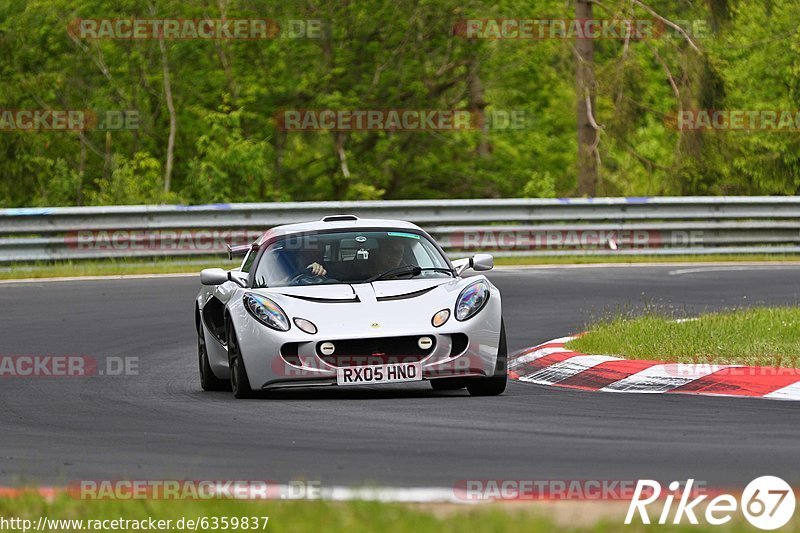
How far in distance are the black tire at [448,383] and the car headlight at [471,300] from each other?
1.46 ft

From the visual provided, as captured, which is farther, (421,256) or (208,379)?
(421,256)

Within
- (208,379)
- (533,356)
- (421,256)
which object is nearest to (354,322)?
(421,256)

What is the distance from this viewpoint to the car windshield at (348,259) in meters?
11.5

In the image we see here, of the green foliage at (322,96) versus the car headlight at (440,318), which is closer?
the car headlight at (440,318)

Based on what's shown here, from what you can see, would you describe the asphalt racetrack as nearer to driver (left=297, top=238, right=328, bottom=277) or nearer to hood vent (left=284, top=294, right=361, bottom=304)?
hood vent (left=284, top=294, right=361, bottom=304)

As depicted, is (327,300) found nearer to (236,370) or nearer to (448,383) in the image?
(236,370)

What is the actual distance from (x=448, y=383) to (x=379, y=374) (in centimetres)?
77

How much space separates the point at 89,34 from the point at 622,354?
2624 cm

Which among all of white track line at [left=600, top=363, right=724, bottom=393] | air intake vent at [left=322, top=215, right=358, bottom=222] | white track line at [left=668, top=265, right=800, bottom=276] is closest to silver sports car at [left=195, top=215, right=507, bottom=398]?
air intake vent at [left=322, top=215, right=358, bottom=222]

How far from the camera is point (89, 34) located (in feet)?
118

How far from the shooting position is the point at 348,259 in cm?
1177

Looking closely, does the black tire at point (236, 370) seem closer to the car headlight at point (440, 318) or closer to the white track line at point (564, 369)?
the car headlight at point (440, 318)

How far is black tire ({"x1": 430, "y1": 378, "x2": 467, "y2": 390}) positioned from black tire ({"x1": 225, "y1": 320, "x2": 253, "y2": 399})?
4.16ft

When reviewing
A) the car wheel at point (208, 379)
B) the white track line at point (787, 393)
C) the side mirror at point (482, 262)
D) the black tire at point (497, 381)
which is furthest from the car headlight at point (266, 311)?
the white track line at point (787, 393)
